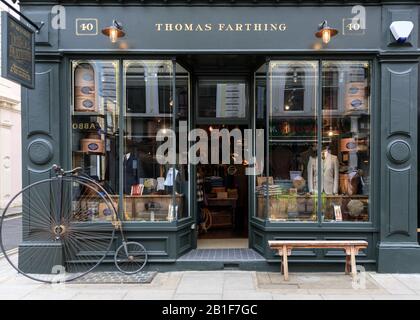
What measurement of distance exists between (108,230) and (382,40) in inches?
237

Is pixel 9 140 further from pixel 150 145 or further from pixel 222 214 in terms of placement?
pixel 150 145

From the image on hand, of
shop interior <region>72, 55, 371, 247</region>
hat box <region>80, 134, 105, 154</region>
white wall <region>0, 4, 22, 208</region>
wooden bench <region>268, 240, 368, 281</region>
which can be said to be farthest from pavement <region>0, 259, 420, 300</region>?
white wall <region>0, 4, 22, 208</region>

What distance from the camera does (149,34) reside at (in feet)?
22.5

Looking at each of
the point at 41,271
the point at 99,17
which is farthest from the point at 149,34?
the point at 41,271

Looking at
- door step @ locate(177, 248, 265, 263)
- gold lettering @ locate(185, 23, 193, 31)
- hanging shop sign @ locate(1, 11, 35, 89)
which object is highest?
gold lettering @ locate(185, 23, 193, 31)

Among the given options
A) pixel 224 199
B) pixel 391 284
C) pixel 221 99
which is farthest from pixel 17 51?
pixel 391 284

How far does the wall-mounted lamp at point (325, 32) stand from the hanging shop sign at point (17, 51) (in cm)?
491

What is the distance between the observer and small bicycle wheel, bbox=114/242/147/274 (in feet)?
22.1

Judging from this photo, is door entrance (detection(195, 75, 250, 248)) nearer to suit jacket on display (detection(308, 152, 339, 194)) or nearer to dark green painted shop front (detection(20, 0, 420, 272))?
dark green painted shop front (detection(20, 0, 420, 272))

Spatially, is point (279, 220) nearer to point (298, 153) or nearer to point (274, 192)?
point (274, 192)

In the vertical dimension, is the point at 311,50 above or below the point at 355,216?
above

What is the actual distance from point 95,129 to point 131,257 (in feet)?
8.40

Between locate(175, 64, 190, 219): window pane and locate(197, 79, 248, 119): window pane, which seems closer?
locate(175, 64, 190, 219): window pane

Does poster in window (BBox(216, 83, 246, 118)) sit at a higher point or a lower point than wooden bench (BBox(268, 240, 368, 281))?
higher
